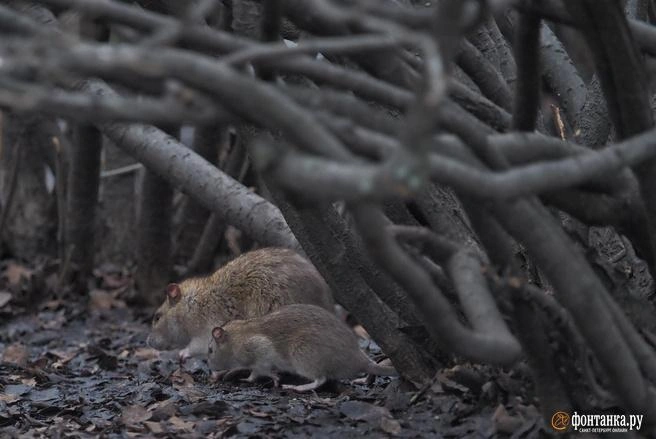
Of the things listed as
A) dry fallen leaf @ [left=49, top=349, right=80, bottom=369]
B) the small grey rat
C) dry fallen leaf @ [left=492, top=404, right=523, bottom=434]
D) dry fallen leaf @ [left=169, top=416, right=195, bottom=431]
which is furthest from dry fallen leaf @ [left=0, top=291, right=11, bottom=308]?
dry fallen leaf @ [left=492, top=404, right=523, bottom=434]

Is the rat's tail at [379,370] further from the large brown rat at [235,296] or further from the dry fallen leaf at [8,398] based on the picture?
the dry fallen leaf at [8,398]

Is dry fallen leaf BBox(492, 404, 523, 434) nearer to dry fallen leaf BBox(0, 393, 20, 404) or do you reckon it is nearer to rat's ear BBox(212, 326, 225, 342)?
rat's ear BBox(212, 326, 225, 342)

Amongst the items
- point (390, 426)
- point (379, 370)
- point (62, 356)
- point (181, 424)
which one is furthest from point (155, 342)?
point (390, 426)

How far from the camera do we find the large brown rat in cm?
741

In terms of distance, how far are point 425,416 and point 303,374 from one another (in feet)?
4.57

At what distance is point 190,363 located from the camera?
800 cm

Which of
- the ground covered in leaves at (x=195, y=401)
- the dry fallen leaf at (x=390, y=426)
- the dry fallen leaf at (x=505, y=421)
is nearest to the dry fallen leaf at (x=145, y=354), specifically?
the ground covered in leaves at (x=195, y=401)

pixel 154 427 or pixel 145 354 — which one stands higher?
pixel 154 427

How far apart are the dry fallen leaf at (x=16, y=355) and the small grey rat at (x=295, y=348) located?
1.39 metres

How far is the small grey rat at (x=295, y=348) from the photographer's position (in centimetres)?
642

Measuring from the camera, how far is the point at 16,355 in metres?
7.78

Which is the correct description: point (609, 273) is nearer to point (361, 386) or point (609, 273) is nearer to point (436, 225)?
point (436, 225)

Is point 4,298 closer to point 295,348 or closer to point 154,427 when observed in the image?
point 295,348

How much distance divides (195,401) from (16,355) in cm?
219
